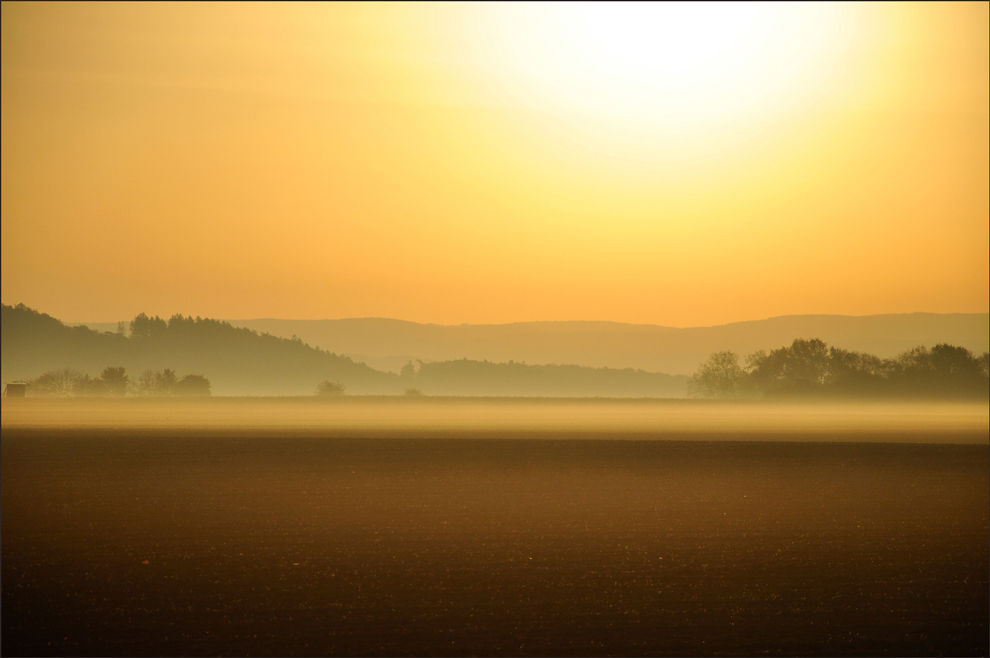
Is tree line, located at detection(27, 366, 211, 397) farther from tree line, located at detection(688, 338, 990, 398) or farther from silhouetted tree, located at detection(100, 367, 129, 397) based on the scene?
tree line, located at detection(688, 338, 990, 398)

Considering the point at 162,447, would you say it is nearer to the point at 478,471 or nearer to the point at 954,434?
the point at 478,471

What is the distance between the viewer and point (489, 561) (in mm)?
11695

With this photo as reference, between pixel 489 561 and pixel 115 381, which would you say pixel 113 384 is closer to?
pixel 115 381

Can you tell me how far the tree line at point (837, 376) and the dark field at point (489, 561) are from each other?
70.5m

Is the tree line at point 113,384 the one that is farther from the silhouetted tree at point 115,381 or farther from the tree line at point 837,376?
the tree line at point 837,376

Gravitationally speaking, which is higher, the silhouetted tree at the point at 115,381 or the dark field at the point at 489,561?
the silhouetted tree at the point at 115,381

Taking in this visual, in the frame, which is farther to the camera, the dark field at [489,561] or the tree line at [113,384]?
the tree line at [113,384]

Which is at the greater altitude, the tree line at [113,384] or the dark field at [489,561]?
the tree line at [113,384]

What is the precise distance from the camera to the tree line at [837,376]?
90.9 metres

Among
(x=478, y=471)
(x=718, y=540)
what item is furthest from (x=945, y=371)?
(x=718, y=540)

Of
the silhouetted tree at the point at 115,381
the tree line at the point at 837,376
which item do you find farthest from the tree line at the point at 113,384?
the tree line at the point at 837,376

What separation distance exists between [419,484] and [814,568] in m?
9.88

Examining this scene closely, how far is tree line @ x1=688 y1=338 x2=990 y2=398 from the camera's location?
90.9 metres

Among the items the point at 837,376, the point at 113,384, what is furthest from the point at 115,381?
the point at 837,376
